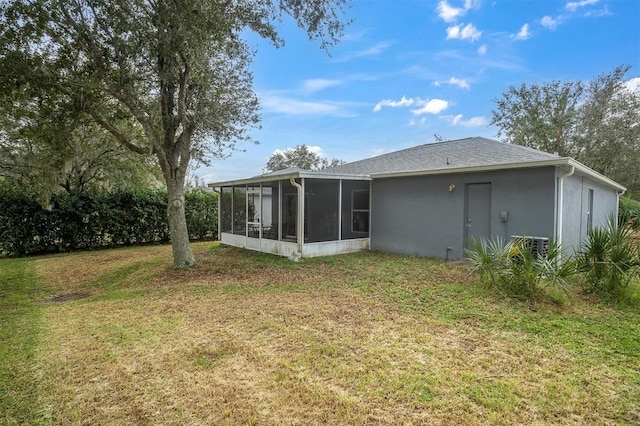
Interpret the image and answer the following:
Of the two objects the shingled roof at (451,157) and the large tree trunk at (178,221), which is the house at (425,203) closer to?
the shingled roof at (451,157)

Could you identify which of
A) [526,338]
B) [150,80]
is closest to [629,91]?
[526,338]

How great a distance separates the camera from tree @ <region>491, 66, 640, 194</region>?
61.8 ft

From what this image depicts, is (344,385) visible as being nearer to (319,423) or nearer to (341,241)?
(319,423)

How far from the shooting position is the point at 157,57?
747 centimetres

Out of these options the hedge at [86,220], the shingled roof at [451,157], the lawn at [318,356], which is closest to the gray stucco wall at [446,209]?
the shingled roof at [451,157]

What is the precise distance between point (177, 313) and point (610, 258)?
7015 mm

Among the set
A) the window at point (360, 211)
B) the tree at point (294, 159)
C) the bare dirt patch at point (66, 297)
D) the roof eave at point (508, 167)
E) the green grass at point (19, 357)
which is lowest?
the bare dirt patch at point (66, 297)

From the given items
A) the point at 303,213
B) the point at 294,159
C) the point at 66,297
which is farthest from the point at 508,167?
the point at 294,159

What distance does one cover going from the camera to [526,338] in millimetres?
4008

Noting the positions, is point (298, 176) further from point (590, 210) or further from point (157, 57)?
point (590, 210)

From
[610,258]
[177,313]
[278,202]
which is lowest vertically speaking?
[177,313]

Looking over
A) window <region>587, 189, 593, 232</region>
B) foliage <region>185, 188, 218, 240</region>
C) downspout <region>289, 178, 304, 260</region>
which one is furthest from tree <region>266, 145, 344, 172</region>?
window <region>587, 189, 593, 232</region>

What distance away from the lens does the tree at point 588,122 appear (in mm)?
18844

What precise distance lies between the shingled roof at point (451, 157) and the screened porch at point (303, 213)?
1207 mm
